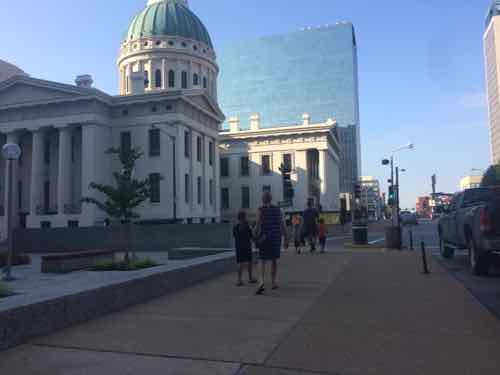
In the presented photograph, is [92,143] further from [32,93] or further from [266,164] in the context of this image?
[266,164]

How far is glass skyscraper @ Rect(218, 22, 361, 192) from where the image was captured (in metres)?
137

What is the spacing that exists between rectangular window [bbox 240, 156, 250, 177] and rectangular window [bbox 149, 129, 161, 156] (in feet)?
71.1

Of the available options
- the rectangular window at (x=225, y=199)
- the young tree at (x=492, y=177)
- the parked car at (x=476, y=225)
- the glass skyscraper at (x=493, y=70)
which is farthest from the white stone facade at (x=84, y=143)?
the glass skyscraper at (x=493, y=70)

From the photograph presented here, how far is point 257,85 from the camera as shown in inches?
5743

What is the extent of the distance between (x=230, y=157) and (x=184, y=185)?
68.0ft

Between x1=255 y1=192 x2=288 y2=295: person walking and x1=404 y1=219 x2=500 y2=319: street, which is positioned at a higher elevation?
x1=255 y1=192 x2=288 y2=295: person walking

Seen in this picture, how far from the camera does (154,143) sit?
45.6 meters

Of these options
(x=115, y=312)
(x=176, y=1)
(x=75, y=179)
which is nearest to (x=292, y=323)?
(x=115, y=312)

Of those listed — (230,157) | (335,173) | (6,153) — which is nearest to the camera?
(6,153)

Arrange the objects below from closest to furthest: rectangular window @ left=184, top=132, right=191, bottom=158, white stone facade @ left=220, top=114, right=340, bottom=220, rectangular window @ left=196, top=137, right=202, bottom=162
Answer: rectangular window @ left=184, top=132, right=191, bottom=158 < rectangular window @ left=196, top=137, right=202, bottom=162 < white stone facade @ left=220, top=114, right=340, bottom=220

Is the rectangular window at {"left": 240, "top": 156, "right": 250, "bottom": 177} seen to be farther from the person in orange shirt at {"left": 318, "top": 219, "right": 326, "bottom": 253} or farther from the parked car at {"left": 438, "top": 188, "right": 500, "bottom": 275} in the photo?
the parked car at {"left": 438, "top": 188, "right": 500, "bottom": 275}

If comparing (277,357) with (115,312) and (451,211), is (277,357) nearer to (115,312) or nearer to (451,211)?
(115,312)

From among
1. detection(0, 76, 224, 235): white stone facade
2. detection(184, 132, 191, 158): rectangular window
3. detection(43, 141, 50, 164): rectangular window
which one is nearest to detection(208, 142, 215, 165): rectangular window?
detection(0, 76, 224, 235): white stone facade

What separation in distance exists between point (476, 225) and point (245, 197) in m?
54.5
